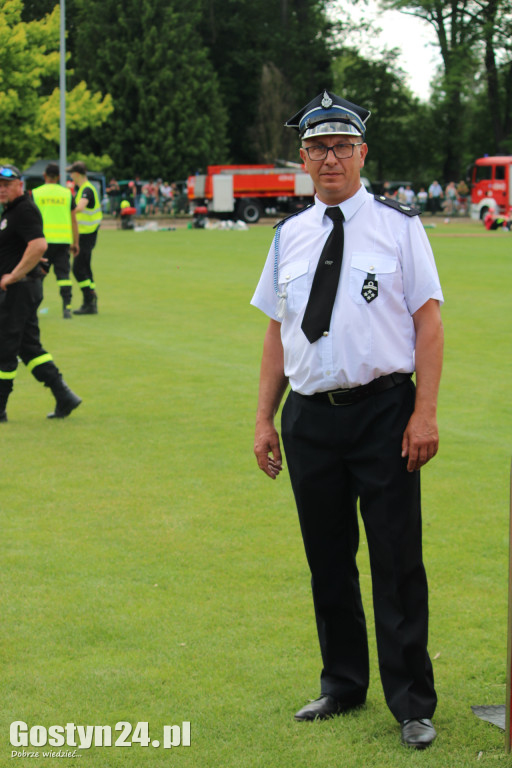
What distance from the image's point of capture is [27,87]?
23.1 metres

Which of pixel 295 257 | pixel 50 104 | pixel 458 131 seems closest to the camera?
pixel 295 257

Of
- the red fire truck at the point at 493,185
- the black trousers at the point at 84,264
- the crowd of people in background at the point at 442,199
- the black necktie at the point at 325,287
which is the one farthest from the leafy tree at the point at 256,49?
the black necktie at the point at 325,287

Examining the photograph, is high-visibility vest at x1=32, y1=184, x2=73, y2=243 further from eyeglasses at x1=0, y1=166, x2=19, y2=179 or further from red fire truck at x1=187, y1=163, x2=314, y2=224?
red fire truck at x1=187, y1=163, x2=314, y2=224

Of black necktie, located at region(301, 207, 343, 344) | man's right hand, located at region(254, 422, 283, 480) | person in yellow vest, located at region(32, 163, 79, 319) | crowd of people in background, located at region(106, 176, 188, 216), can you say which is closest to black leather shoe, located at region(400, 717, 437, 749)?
man's right hand, located at region(254, 422, 283, 480)

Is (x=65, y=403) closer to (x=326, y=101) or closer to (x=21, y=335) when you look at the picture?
(x=21, y=335)

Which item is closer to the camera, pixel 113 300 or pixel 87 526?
pixel 87 526

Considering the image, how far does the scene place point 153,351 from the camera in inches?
471

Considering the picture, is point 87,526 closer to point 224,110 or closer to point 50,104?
point 50,104

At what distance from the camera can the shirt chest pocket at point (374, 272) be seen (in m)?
3.30

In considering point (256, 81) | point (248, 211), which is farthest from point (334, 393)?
point (256, 81)

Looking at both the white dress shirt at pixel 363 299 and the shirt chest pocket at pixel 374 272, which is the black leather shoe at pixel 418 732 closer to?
the white dress shirt at pixel 363 299

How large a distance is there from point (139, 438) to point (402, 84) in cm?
6241

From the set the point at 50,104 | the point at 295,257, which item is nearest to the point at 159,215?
the point at 50,104

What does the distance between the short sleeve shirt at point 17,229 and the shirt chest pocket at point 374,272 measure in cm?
522
